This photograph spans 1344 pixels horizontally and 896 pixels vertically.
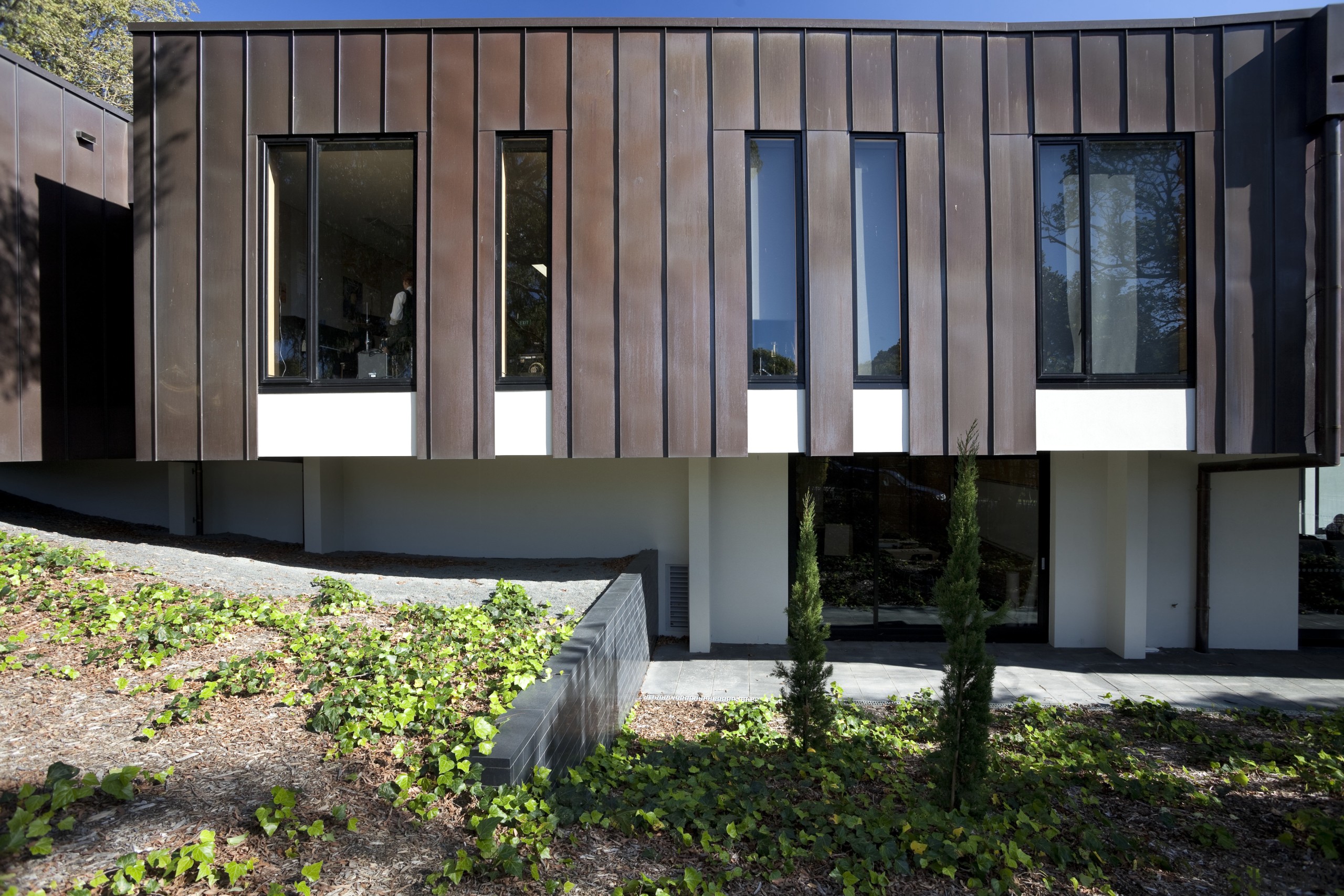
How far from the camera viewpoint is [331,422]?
266 inches

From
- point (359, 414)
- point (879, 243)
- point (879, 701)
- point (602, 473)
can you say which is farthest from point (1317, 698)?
point (359, 414)

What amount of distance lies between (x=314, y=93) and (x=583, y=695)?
659 centimetres

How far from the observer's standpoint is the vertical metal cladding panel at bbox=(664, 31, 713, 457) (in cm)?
664

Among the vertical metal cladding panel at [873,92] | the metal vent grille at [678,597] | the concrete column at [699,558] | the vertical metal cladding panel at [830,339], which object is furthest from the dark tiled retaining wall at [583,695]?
the vertical metal cladding panel at [873,92]

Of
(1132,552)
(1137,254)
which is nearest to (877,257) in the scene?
(1137,254)

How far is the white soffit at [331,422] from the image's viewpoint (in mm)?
6754

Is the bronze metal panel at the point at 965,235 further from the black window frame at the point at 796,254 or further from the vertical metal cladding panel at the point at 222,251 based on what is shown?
the vertical metal cladding panel at the point at 222,251

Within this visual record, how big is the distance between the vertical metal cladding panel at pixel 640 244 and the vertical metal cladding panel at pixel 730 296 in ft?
1.85

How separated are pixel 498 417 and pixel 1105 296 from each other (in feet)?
21.1

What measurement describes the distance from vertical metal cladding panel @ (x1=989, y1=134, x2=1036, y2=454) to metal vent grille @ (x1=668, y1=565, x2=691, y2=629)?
4.00 metres

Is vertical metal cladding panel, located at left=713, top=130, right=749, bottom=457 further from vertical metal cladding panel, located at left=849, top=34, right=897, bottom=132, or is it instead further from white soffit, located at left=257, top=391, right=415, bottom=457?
white soffit, located at left=257, top=391, right=415, bottom=457

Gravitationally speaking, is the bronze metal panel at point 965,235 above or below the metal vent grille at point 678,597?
above

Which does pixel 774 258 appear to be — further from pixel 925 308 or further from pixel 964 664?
pixel 964 664

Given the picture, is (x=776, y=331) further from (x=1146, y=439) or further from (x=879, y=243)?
(x=1146, y=439)
